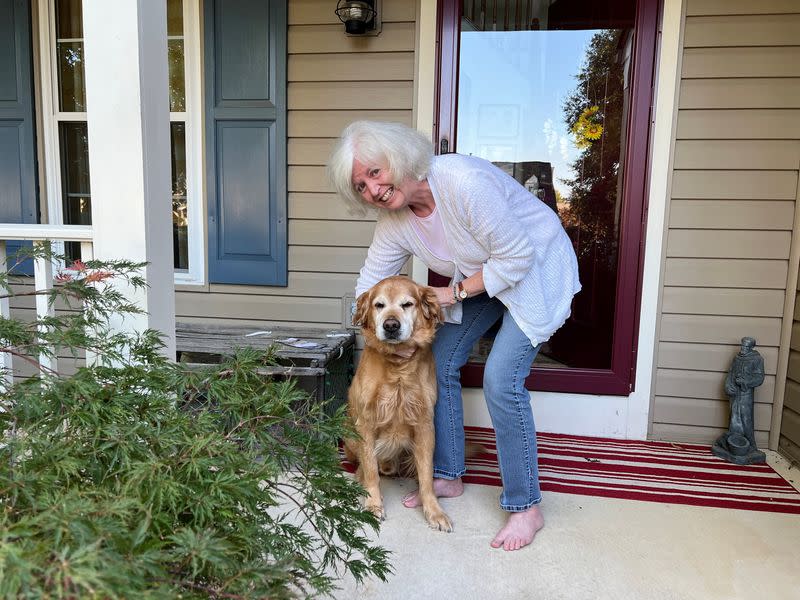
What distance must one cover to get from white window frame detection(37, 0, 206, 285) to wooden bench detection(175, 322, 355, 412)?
422 mm

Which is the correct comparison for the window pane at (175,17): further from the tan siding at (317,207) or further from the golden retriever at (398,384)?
the golden retriever at (398,384)

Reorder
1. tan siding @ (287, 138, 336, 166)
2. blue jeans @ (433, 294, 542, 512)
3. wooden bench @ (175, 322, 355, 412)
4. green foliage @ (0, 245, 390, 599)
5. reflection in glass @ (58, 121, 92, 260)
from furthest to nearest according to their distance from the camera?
reflection in glass @ (58, 121, 92, 260), tan siding @ (287, 138, 336, 166), wooden bench @ (175, 322, 355, 412), blue jeans @ (433, 294, 542, 512), green foliage @ (0, 245, 390, 599)

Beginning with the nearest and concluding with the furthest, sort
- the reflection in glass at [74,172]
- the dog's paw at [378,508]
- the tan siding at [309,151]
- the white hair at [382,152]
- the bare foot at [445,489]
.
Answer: the white hair at [382,152] → the dog's paw at [378,508] → the bare foot at [445,489] → the tan siding at [309,151] → the reflection in glass at [74,172]

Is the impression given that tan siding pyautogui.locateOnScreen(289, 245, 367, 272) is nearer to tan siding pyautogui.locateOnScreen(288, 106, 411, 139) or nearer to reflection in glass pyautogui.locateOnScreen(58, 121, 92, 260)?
tan siding pyautogui.locateOnScreen(288, 106, 411, 139)

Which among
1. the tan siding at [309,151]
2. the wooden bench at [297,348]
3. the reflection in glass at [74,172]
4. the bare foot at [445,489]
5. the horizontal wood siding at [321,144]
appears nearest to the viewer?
the bare foot at [445,489]

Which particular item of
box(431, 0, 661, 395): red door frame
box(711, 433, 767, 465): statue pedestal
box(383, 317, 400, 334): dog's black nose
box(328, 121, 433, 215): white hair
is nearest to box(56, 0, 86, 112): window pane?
box(431, 0, 661, 395): red door frame

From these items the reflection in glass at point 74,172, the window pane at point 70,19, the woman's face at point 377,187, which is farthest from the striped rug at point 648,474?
the window pane at point 70,19

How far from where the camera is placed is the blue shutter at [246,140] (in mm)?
2711

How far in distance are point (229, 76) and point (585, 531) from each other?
2605 mm

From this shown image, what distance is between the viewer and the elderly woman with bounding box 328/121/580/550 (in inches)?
66.3

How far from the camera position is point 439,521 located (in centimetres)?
186

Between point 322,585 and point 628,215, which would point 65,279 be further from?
point 628,215

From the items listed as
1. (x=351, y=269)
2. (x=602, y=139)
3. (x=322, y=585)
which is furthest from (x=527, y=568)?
(x=602, y=139)

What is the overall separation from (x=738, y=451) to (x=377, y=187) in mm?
2106
